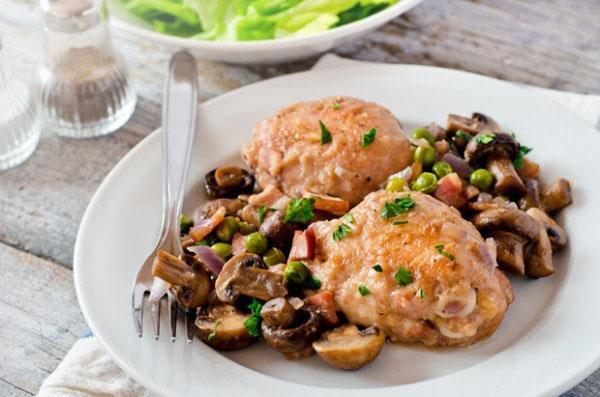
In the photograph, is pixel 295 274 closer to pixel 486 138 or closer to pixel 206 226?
pixel 206 226

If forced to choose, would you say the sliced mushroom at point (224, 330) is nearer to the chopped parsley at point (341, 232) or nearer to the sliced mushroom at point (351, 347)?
the sliced mushroom at point (351, 347)

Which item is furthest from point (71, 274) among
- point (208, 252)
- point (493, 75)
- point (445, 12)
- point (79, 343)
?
point (445, 12)

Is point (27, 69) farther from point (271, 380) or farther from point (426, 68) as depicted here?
point (271, 380)

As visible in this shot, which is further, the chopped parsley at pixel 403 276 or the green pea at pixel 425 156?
the green pea at pixel 425 156

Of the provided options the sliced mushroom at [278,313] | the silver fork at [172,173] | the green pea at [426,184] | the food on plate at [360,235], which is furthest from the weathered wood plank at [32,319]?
the green pea at [426,184]

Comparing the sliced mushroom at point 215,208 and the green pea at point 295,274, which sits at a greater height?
the green pea at point 295,274

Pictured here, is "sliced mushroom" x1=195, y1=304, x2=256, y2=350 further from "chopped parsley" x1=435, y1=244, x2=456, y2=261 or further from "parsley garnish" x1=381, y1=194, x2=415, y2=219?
"chopped parsley" x1=435, y1=244, x2=456, y2=261
